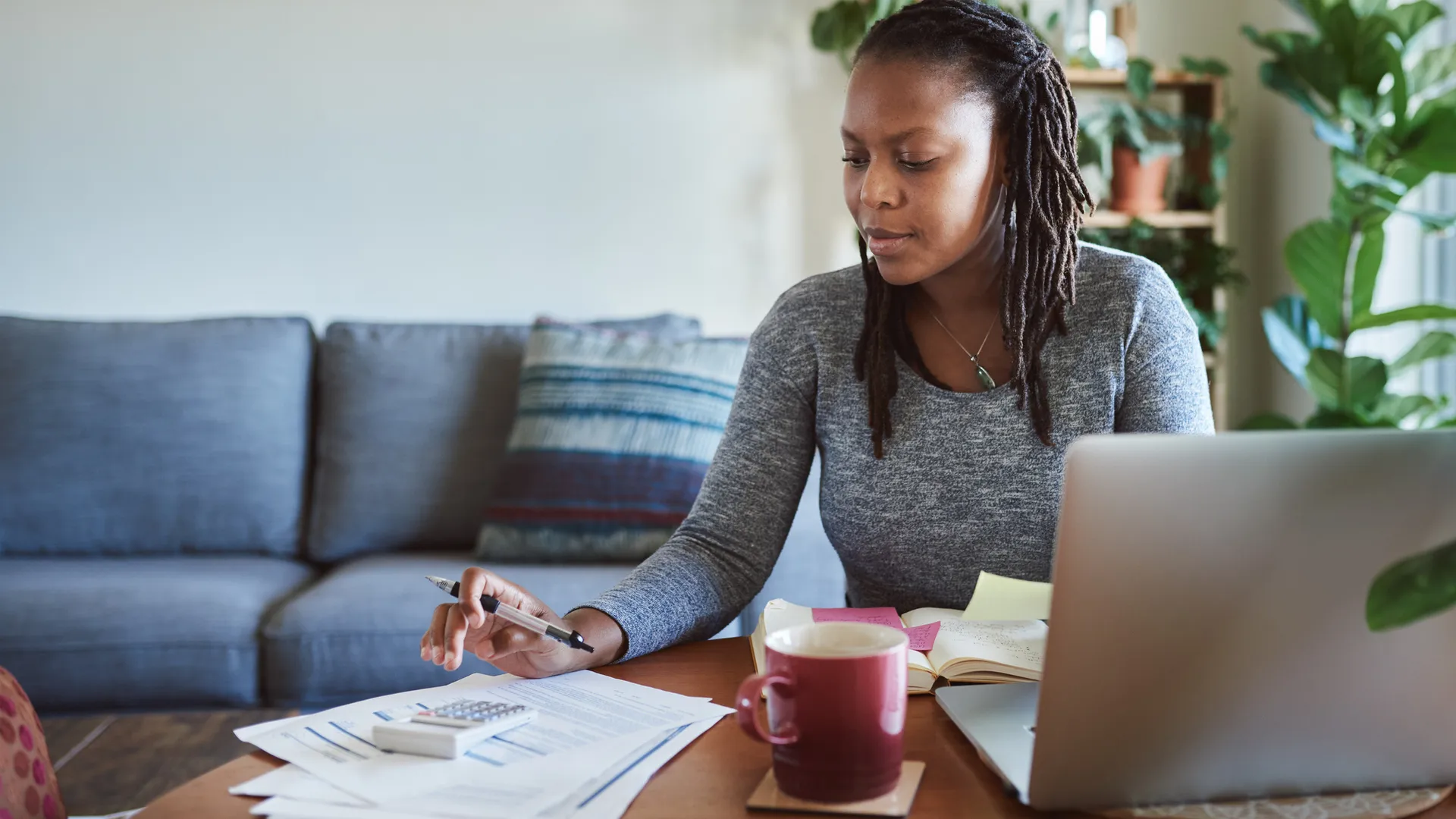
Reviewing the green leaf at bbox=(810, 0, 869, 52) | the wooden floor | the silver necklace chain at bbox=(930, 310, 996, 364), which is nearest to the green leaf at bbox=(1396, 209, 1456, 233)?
the green leaf at bbox=(810, 0, 869, 52)

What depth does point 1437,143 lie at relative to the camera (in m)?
2.13

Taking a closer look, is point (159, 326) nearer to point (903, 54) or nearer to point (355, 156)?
point (355, 156)

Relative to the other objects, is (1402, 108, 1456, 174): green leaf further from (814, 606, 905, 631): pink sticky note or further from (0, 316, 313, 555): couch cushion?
(0, 316, 313, 555): couch cushion

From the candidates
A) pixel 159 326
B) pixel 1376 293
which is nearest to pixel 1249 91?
pixel 1376 293

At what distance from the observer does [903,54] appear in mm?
1136

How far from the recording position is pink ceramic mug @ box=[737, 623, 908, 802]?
63cm

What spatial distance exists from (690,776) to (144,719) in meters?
1.48

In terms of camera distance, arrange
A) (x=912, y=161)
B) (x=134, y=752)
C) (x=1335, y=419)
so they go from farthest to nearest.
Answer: (x=1335, y=419) < (x=134, y=752) < (x=912, y=161)

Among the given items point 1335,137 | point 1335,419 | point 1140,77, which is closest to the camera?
point 1335,419

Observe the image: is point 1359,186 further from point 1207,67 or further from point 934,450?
point 934,450

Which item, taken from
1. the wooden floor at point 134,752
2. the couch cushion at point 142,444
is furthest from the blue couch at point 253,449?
the wooden floor at point 134,752

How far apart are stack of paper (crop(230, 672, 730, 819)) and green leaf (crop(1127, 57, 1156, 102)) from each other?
7.43 feet

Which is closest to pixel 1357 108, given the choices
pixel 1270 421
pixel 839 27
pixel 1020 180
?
pixel 1270 421

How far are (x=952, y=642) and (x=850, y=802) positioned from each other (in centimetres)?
26
